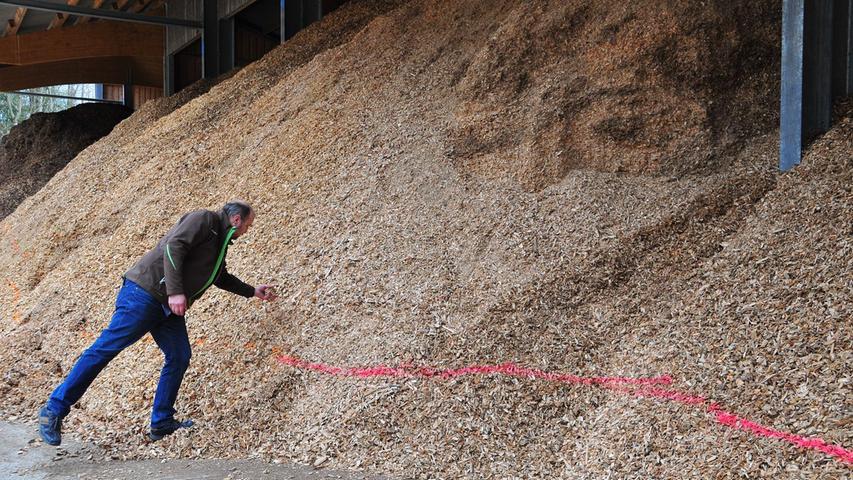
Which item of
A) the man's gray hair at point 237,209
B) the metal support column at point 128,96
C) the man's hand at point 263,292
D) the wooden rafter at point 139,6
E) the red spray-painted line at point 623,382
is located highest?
the wooden rafter at point 139,6

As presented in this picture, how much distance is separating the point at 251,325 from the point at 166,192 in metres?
3.36

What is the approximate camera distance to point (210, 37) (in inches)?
661

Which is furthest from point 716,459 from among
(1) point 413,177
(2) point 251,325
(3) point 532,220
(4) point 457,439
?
(1) point 413,177

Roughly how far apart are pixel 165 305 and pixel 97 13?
41.5 ft

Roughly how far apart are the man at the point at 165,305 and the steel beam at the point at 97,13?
1154 centimetres

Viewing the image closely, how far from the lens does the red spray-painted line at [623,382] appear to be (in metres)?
3.83

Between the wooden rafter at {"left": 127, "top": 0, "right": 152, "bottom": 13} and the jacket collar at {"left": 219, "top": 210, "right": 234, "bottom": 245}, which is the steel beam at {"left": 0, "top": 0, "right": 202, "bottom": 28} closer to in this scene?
the wooden rafter at {"left": 127, "top": 0, "right": 152, "bottom": 13}

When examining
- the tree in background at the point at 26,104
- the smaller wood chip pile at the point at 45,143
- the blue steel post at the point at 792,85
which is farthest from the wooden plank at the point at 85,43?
the tree in background at the point at 26,104

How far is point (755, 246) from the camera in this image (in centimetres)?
547

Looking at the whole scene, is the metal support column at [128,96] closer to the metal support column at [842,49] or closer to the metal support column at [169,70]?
the metal support column at [169,70]

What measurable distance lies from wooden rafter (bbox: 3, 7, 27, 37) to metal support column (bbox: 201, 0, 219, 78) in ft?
10.7

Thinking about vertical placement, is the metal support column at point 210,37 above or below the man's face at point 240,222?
above

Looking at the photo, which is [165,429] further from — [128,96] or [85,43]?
[128,96]

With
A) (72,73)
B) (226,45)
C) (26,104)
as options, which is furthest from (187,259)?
(26,104)
